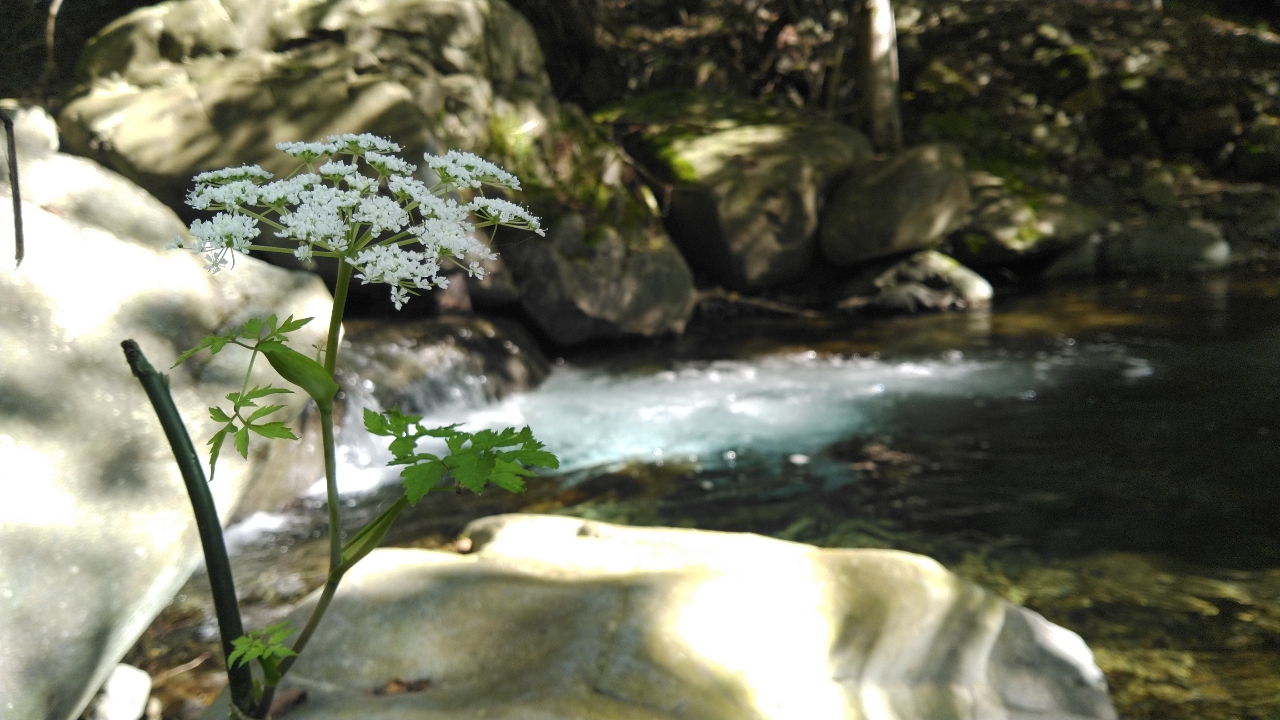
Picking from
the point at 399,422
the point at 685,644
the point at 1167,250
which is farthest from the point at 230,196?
the point at 1167,250

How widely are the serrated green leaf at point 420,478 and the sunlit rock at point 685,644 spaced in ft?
→ 1.78

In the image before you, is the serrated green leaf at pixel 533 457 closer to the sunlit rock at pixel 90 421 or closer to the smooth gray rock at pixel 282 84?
the sunlit rock at pixel 90 421

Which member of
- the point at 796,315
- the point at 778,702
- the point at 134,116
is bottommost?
the point at 796,315

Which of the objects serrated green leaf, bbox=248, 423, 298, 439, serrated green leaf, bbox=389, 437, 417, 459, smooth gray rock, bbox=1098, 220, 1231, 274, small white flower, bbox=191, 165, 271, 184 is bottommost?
smooth gray rock, bbox=1098, 220, 1231, 274

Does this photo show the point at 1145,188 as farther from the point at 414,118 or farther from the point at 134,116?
the point at 134,116

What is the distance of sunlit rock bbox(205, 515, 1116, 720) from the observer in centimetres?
160

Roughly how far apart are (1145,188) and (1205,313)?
556 centimetres

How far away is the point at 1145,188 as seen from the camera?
12500 millimetres

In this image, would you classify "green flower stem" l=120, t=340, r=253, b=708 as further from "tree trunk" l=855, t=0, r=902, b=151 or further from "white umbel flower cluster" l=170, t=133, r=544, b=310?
"tree trunk" l=855, t=0, r=902, b=151

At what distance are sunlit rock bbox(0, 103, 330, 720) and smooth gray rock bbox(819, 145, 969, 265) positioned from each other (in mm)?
8158

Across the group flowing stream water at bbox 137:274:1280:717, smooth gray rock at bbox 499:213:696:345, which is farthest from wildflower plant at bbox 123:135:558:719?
smooth gray rock at bbox 499:213:696:345

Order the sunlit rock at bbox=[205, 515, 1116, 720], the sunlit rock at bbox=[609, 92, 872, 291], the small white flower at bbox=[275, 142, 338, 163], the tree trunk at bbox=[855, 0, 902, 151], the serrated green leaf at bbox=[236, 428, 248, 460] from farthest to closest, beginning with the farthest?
the tree trunk at bbox=[855, 0, 902, 151]
the sunlit rock at bbox=[609, 92, 872, 291]
the sunlit rock at bbox=[205, 515, 1116, 720]
the small white flower at bbox=[275, 142, 338, 163]
the serrated green leaf at bbox=[236, 428, 248, 460]

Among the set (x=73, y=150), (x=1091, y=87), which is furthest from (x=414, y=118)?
(x=1091, y=87)

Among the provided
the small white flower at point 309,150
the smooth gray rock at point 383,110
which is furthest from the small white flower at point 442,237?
the smooth gray rock at point 383,110
